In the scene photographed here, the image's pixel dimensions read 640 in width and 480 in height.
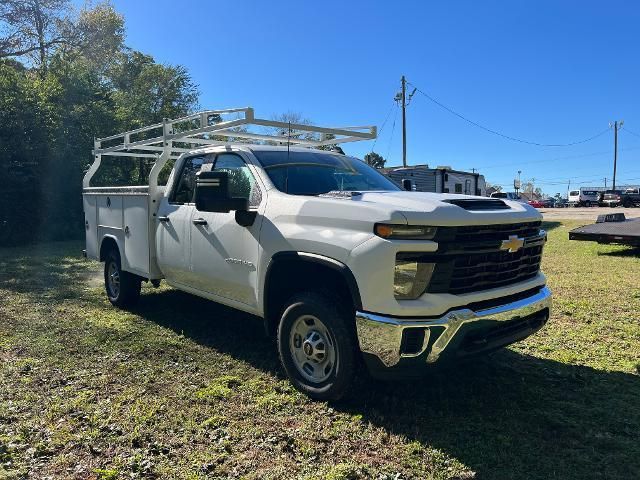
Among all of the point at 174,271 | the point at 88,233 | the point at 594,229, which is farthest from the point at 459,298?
the point at 594,229

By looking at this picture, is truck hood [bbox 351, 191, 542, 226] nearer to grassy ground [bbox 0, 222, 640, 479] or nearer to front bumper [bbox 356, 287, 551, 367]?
front bumper [bbox 356, 287, 551, 367]

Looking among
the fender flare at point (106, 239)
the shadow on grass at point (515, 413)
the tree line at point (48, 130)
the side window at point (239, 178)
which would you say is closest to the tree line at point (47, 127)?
the tree line at point (48, 130)

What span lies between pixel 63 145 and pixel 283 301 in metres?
15.3

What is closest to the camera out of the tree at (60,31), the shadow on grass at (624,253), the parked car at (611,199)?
the shadow on grass at (624,253)

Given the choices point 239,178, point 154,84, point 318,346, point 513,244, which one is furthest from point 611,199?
point 318,346

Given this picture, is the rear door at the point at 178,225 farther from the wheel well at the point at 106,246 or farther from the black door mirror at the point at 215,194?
the wheel well at the point at 106,246

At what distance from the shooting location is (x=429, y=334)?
3.07m

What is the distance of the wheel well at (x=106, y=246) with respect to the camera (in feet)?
21.4

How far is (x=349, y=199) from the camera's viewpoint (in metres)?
3.57

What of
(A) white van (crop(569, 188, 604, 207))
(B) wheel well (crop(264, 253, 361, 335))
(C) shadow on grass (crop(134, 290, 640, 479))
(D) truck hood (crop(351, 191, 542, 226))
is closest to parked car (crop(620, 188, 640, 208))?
(A) white van (crop(569, 188, 604, 207))

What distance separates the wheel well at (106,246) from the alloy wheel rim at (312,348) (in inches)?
145

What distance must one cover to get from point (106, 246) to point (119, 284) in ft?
2.30

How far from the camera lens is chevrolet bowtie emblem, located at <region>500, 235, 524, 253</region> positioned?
11.4ft

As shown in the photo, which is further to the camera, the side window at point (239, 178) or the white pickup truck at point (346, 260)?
the side window at point (239, 178)
